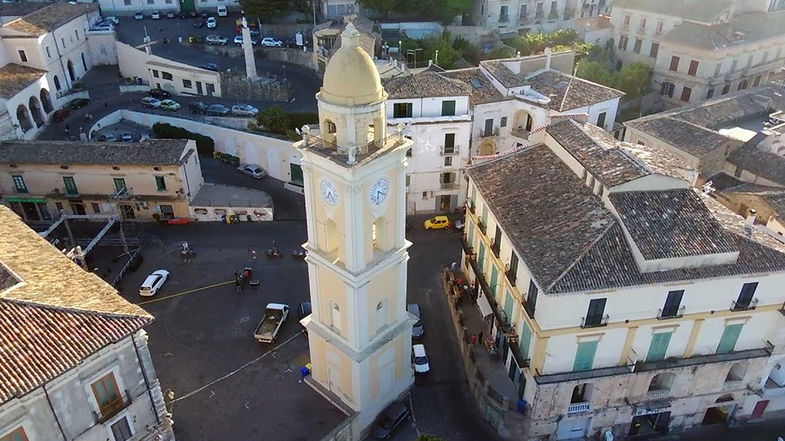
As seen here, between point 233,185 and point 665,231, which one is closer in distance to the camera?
point 665,231

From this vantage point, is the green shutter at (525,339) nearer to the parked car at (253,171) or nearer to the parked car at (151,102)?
the parked car at (253,171)

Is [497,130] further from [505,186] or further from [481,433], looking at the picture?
[481,433]

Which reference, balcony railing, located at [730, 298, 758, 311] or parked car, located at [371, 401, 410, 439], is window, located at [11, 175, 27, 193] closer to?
parked car, located at [371, 401, 410, 439]

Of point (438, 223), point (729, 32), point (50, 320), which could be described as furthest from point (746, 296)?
point (729, 32)

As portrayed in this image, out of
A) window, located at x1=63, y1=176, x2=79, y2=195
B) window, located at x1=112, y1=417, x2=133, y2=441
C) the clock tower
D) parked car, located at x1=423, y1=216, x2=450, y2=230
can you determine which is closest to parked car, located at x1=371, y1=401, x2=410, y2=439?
the clock tower

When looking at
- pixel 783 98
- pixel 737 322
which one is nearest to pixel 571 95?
pixel 783 98

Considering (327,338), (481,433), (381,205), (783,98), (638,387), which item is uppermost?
(381,205)

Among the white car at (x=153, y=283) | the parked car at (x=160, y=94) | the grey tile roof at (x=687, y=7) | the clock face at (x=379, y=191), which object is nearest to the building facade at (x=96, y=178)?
the white car at (x=153, y=283)
